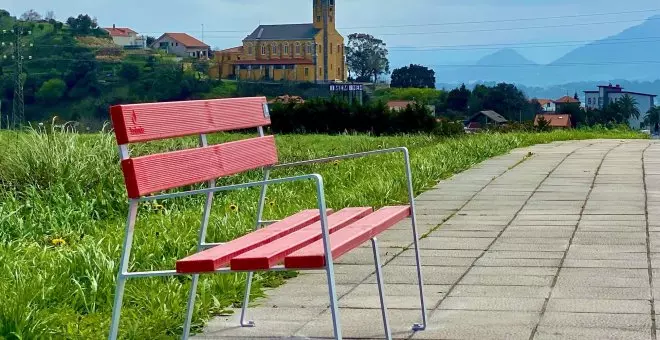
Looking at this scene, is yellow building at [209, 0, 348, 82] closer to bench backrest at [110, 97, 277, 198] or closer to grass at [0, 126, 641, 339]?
grass at [0, 126, 641, 339]

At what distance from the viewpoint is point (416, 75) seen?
123750mm

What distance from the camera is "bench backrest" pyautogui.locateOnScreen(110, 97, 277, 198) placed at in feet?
12.3

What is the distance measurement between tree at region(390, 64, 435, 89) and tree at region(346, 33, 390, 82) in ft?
60.2

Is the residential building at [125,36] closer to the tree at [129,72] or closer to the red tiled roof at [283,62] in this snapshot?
the red tiled roof at [283,62]

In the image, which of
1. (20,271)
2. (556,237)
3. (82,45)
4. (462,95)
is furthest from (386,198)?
(82,45)

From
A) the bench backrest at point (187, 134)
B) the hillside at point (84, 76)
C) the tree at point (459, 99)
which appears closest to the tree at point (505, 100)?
the tree at point (459, 99)

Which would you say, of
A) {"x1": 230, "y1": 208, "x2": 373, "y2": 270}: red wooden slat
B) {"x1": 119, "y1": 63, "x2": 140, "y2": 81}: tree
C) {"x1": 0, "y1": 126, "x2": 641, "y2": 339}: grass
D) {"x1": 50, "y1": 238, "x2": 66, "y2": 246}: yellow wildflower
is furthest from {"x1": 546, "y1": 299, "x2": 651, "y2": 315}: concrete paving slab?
{"x1": 119, "y1": 63, "x2": 140, "y2": 81}: tree

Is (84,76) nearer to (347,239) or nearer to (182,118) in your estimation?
(182,118)

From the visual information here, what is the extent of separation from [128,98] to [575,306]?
2627 inches

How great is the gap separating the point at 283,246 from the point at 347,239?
27 centimetres

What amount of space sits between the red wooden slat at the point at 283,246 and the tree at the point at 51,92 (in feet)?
208

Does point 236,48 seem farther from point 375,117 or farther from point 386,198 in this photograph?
point 386,198

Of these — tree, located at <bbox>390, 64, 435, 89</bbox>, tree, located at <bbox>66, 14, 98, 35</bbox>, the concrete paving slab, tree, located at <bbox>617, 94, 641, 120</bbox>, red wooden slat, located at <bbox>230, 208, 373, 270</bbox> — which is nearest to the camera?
red wooden slat, located at <bbox>230, 208, 373, 270</bbox>

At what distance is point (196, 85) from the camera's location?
7906 cm
